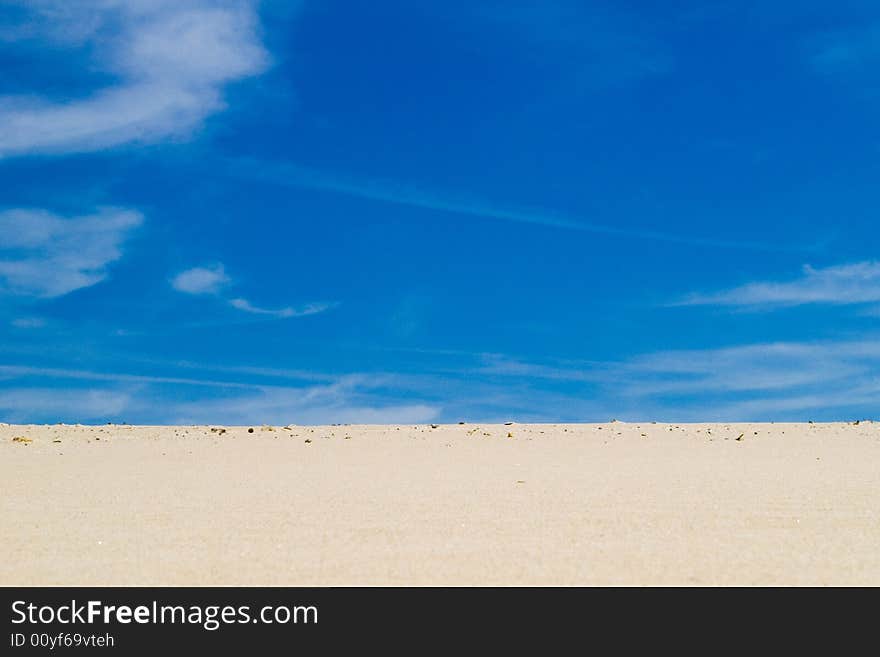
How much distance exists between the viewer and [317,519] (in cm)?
662

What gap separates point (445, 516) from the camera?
21.8 ft

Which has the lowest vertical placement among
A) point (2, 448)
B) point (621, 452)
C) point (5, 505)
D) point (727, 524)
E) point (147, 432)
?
point (727, 524)

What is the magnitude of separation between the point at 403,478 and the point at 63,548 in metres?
4.48

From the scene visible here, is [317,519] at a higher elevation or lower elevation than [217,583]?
higher

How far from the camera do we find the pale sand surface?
4820 mm

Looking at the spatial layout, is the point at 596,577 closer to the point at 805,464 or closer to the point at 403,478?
the point at 403,478

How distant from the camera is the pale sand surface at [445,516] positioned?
4.82 m
